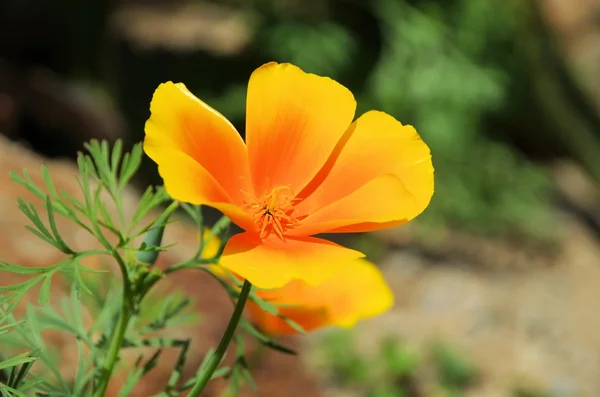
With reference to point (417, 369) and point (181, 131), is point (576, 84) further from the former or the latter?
point (181, 131)

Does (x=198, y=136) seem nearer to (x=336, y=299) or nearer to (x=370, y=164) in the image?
(x=370, y=164)

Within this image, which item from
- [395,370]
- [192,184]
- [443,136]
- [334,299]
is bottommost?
[395,370]

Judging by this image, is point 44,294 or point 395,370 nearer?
point 44,294

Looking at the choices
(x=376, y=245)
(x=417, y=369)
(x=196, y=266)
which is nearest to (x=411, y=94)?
(x=376, y=245)

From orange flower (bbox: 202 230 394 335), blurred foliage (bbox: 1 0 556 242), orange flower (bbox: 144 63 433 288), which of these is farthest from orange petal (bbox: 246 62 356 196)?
blurred foliage (bbox: 1 0 556 242)

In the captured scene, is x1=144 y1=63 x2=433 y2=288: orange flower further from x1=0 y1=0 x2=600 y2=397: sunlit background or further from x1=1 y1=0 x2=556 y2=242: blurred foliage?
x1=1 y1=0 x2=556 y2=242: blurred foliage

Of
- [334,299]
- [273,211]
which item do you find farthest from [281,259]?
[334,299]
